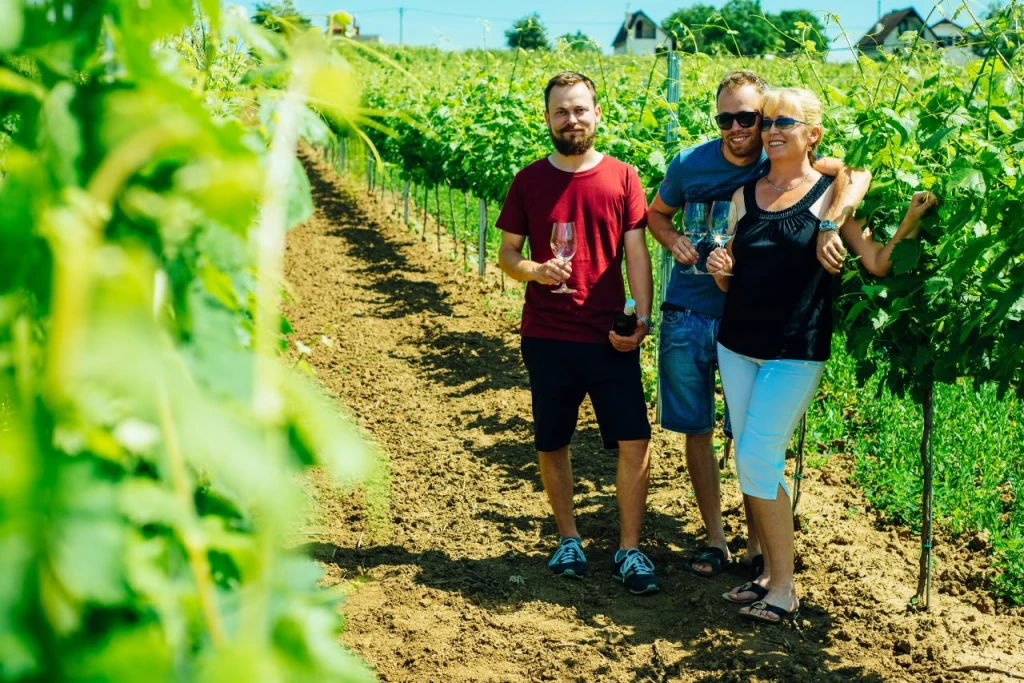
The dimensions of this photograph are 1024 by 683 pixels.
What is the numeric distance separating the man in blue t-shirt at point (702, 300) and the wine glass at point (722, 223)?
0.22 metres

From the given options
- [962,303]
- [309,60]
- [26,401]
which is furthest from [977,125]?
[26,401]

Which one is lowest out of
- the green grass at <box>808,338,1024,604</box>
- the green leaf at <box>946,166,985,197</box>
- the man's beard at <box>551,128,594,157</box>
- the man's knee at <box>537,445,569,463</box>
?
the green grass at <box>808,338,1024,604</box>

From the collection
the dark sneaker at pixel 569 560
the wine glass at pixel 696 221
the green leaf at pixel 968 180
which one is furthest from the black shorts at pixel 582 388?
the green leaf at pixel 968 180

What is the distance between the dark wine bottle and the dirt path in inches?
40.9

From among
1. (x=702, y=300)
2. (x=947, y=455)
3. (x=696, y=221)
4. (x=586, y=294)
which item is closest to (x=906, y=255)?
(x=696, y=221)

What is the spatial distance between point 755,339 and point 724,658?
1.11 m

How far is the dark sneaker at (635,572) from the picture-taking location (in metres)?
3.92

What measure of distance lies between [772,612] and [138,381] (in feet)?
10.9

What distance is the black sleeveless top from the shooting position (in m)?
3.43

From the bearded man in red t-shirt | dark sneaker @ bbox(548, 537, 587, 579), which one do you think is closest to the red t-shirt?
the bearded man in red t-shirt

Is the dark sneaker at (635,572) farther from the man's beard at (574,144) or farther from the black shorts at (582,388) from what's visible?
the man's beard at (574,144)

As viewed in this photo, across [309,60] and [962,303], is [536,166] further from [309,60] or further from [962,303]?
[309,60]

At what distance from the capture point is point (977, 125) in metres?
4.14

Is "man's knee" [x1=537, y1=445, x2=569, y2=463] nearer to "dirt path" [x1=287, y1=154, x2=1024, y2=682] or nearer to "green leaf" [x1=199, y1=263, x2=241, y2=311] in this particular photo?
"dirt path" [x1=287, y1=154, x2=1024, y2=682]
